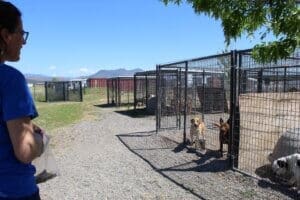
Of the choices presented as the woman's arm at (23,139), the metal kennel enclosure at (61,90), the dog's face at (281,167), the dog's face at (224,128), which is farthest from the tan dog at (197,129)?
the metal kennel enclosure at (61,90)

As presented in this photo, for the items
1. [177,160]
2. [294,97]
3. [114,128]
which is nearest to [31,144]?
[294,97]

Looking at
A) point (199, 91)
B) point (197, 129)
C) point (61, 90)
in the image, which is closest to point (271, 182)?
point (197, 129)

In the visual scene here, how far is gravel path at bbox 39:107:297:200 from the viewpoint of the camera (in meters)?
7.55

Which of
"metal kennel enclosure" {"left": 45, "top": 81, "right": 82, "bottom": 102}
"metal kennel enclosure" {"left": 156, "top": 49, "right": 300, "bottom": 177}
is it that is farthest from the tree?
"metal kennel enclosure" {"left": 45, "top": 81, "right": 82, "bottom": 102}

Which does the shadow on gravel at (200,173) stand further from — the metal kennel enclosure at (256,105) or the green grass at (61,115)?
the green grass at (61,115)

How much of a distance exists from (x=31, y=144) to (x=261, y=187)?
590cm

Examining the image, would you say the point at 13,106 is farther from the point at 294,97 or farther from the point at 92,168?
the point at 92,168

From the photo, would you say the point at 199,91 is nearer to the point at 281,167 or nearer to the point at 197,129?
the point at 197,129

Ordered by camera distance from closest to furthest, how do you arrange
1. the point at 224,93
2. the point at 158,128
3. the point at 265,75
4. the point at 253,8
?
the point at 253,8 < the point at 265,75 < the point at 224,93 < the point at 158,128

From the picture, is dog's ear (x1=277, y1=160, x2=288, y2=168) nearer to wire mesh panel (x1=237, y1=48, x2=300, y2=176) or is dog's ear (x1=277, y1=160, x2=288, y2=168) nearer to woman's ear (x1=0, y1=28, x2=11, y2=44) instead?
wire mesh panel (x1=237, y1=48, x2=300, y2=176)

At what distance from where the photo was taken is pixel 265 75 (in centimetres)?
925

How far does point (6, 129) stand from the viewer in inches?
96.1

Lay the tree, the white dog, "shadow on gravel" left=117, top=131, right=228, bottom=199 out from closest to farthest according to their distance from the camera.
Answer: the tree
the white dog
"shadow on gravel" left=117, top=131, right=228, bottom=199

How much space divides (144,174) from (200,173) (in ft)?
3.29
